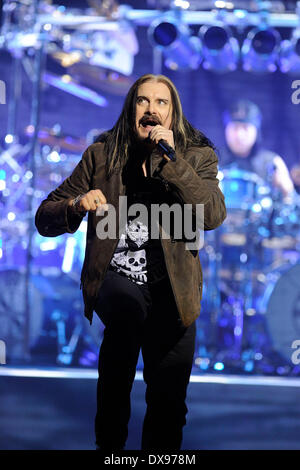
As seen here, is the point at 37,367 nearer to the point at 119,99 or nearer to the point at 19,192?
the point at 19,192

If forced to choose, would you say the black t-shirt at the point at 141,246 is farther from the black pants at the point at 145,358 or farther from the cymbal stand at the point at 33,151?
the cymbal stand at the point at 33,151

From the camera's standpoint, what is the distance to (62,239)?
5152mm

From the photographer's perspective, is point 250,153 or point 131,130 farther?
point 250,153

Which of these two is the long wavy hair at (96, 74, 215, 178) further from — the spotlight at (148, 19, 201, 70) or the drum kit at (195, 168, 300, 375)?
the drum kit at (195, 168, 300, 375)

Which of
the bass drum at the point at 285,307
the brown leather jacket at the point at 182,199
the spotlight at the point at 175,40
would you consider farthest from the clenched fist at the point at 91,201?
the bass drum at the point at 285,307

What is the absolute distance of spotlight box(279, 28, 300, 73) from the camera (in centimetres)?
488

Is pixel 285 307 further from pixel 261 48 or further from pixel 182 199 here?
pixel 182 199

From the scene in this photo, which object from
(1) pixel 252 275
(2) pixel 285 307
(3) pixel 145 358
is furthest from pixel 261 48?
(3) pixel 145 358

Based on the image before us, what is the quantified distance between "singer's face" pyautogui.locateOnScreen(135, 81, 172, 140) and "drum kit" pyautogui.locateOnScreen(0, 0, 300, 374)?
9.86ft

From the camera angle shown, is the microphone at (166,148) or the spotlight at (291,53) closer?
the microphone at (166,148)

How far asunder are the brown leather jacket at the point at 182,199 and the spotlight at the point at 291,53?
3.16 m

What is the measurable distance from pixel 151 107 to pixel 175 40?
2.96 metres

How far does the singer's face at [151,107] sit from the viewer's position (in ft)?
6.56

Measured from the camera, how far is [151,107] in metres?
2.01
